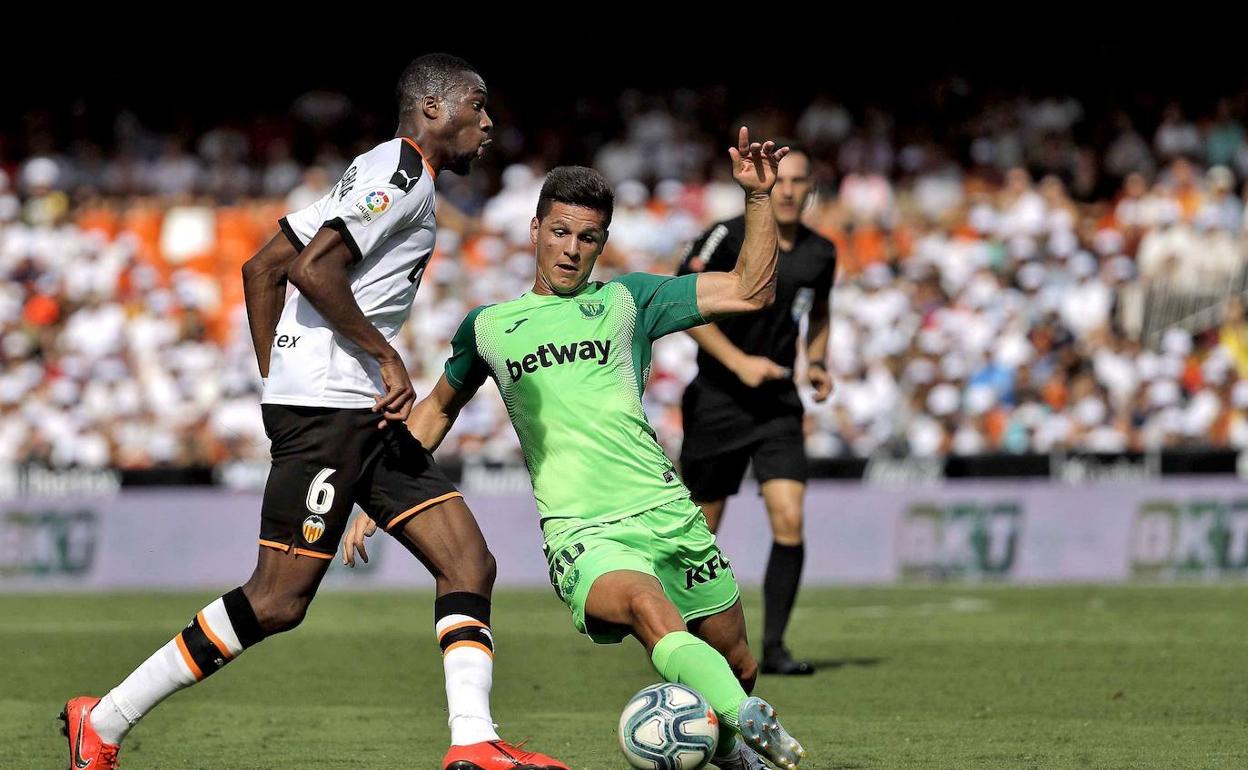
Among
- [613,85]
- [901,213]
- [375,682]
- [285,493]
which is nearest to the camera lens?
[285,493]

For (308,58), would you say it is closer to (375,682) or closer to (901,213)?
(901,213)

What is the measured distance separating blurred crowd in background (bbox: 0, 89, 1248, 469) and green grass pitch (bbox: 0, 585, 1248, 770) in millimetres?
3989

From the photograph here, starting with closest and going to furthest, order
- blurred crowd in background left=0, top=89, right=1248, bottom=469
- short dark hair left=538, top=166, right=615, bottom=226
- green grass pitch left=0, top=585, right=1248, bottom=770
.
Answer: short dark hair left=538, top=166, right=615, bottom=226 → green grass pitch left=0, top=585, right=1248, bottom=770 → blurred crowd in background left=0, top=89, right=1248, bottom=469

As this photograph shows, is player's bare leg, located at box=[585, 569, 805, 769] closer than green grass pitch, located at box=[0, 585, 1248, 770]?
Yes

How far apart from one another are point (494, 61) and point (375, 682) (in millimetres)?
17779

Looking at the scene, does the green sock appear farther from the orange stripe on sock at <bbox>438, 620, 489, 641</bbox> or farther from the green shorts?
the orange stripe on sock at <bbox>438, 620, 489, 641</bbox>

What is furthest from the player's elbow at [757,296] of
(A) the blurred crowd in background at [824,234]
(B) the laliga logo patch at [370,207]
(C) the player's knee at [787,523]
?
(A) the blurred crowd in background at [824,234]

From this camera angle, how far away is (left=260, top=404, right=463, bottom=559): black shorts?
5.99 meters

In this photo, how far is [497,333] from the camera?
19.8 feet

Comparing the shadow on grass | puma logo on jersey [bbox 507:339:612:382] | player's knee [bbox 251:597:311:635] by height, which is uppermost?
puma logo on jersey [bbox 507:339:612:382]

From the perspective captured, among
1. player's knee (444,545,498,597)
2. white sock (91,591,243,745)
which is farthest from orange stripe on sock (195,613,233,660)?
player's knee (444,545,498,597)

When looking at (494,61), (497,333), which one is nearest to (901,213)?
(494,61)

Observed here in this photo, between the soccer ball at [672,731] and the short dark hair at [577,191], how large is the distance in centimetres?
160

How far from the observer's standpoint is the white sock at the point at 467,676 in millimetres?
5637
